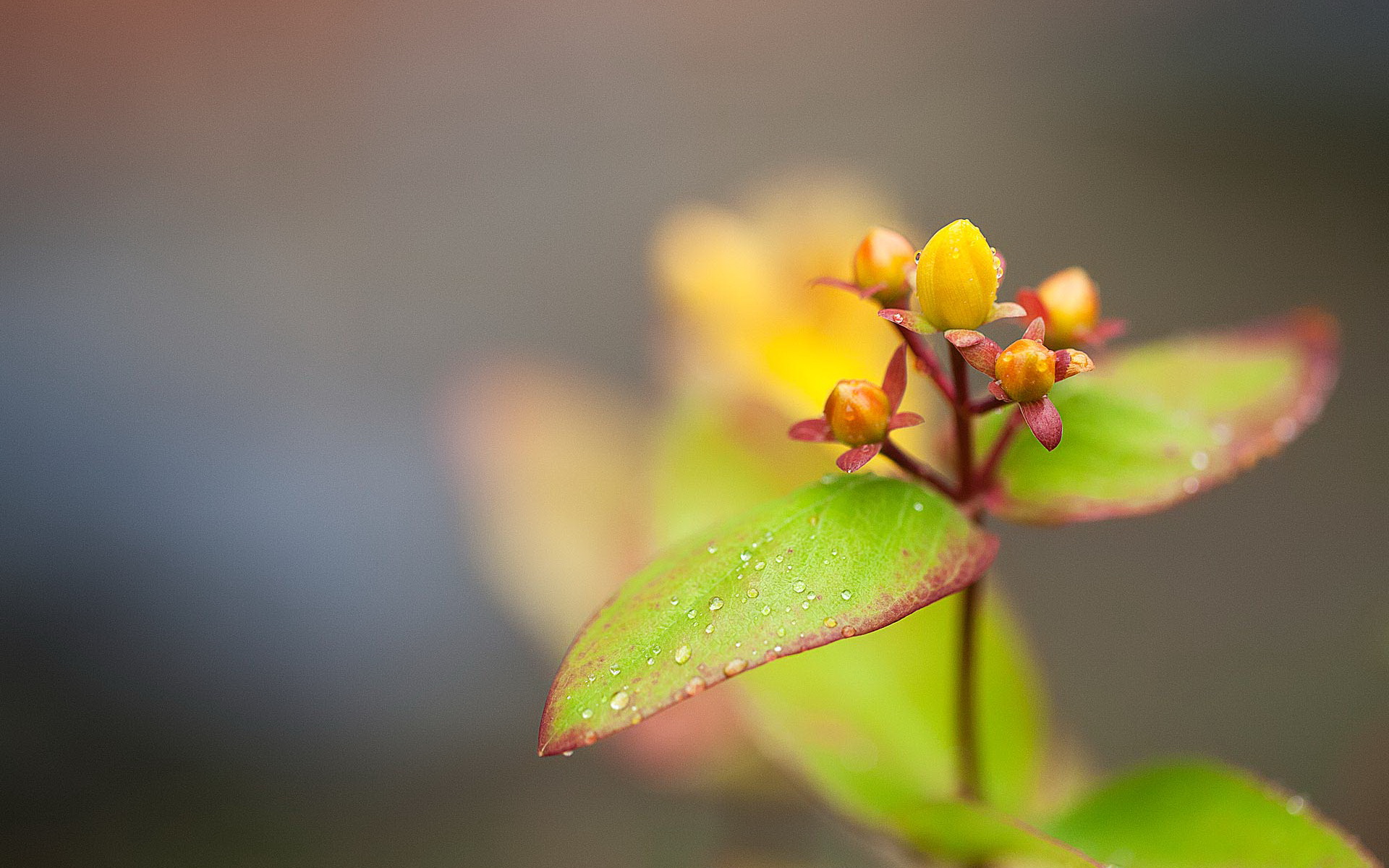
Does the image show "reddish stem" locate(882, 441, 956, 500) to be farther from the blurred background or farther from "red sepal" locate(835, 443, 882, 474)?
the blurred background

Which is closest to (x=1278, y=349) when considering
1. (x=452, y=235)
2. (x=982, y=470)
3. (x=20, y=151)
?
(x=982, y=470)

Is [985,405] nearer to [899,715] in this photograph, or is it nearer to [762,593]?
[762,593]

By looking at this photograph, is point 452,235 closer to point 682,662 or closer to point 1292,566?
point 1292,566

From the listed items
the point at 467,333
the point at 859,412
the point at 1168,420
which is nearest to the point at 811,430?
the point at 859,412

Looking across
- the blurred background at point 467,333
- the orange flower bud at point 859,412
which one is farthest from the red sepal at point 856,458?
the blurred background at point 467,333

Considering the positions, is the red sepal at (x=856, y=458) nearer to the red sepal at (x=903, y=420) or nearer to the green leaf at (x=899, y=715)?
the red sepal at (x=903, y=420)

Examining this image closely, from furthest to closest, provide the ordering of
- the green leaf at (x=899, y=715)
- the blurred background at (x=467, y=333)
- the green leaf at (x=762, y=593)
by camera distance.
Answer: the blurred background at (x=467, y=333) < the green leaf at (x=899, y=715) < the green leaf at (x=762, y=593)
